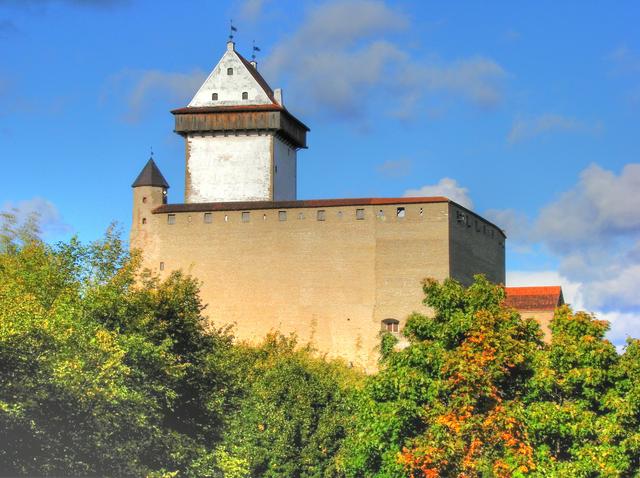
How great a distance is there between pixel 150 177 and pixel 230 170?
3571mm

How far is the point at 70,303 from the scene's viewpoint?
31.0m

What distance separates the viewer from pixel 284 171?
205 feet

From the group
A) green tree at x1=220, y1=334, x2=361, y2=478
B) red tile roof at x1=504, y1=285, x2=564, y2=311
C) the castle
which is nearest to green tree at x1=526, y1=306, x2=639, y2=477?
green tree at x1=220, y1=334, x2=361, y2=478

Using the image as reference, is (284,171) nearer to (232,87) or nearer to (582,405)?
(232,87)

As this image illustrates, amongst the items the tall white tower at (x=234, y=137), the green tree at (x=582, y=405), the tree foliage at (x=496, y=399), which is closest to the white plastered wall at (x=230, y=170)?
the tall white tower at (x=234, y=137)

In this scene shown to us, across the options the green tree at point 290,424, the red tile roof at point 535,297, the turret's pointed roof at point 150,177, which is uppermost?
the turret's pointed roof at point 150,177

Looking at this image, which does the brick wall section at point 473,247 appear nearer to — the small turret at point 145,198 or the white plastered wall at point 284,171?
the white plastered wall at point 284,171

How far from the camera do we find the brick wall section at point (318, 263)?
55.7 metres

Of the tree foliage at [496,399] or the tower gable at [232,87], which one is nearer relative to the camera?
the tree foliage at [496,399]

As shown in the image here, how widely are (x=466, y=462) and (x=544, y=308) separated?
33.8 metres

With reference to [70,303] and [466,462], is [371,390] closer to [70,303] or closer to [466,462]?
[466,462]

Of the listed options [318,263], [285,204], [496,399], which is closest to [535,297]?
[318,263]

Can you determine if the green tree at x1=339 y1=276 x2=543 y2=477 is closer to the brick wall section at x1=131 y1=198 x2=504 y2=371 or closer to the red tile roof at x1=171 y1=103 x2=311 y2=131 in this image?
the brick wall section at x1=131 y1=198 x2=504 y2=371

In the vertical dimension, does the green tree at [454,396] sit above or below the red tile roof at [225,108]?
below
